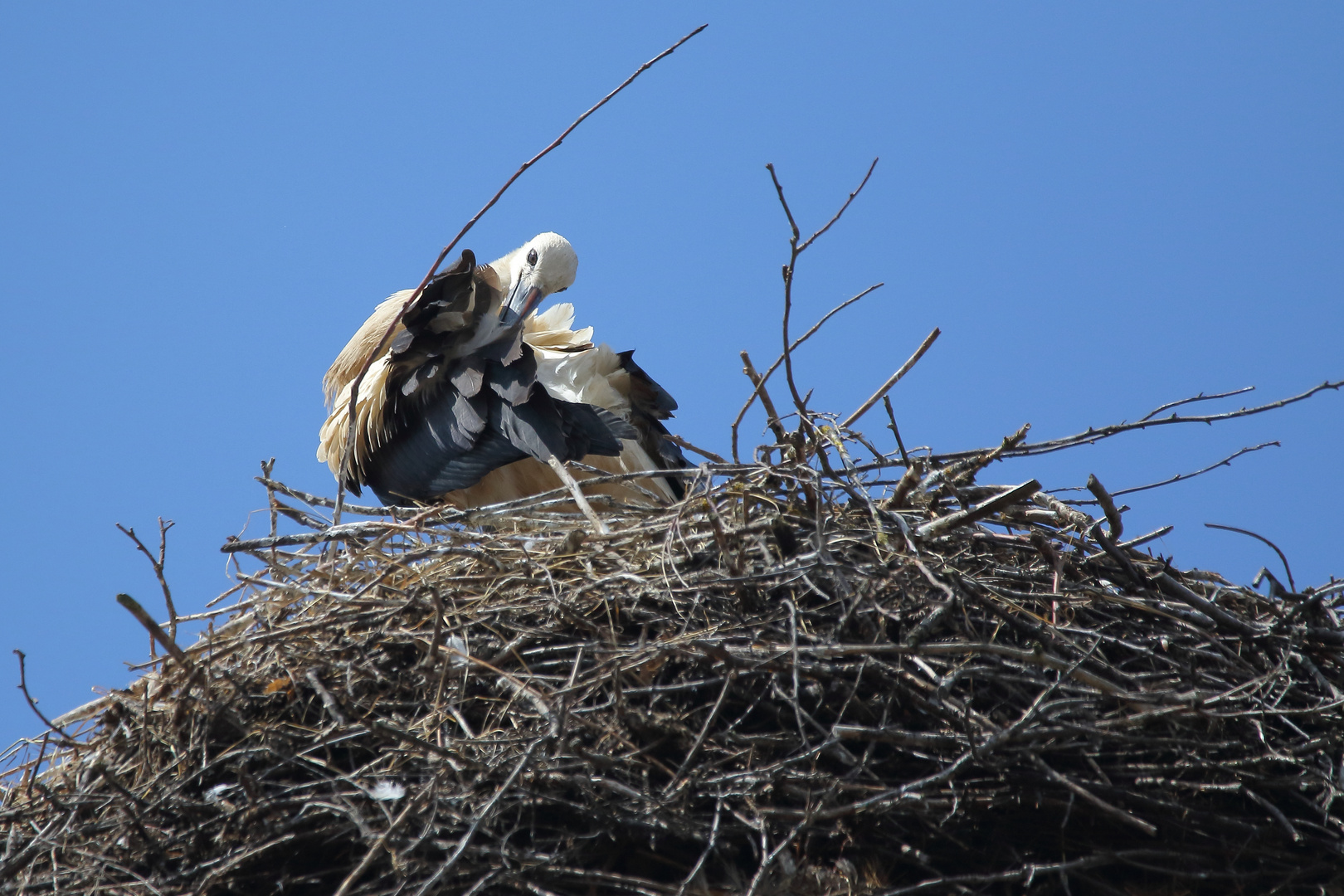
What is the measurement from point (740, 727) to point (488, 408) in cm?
147

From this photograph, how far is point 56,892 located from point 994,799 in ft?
5.63

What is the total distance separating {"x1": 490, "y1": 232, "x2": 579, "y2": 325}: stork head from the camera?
447cm

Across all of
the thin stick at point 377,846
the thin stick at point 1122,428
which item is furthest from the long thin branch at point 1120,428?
the thin stick at point 377,846

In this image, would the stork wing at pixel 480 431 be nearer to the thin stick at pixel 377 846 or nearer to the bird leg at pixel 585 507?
the bird leg at pixel 585 507

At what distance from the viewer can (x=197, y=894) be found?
2.23m

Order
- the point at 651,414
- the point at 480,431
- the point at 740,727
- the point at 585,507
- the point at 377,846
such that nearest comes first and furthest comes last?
the point at 377,846, the point at 740,727, the point at 585,507, the point at 480,431, the point at 651,414

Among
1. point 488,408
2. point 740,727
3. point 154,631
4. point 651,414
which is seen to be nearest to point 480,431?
point 488,408

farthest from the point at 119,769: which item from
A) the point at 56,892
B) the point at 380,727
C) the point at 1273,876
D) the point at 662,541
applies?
the point at 1273,876

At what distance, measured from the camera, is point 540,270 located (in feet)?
14.7

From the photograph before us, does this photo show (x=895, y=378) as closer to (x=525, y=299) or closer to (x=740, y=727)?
(x=740, y=727)

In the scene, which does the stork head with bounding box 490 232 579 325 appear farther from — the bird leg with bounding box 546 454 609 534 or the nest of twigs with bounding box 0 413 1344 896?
the nest of twigs with bounding box 0 413 1344 896

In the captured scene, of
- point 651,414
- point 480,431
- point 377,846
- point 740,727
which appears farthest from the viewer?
point 651,414

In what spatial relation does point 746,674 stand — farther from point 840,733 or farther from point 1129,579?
point 1129,579

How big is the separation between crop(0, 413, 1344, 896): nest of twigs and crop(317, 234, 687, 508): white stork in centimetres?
84
